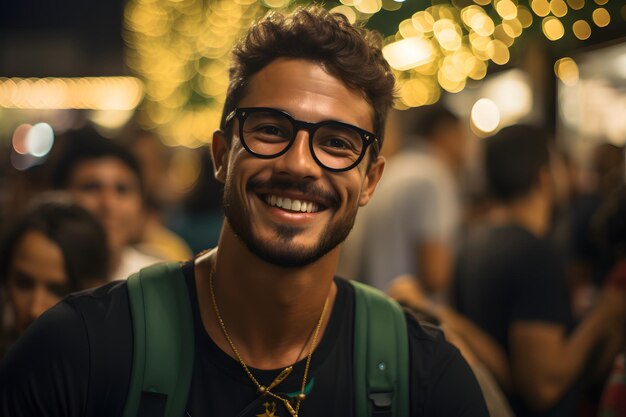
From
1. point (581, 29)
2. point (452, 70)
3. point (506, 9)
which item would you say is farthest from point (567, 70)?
point (506, 9)

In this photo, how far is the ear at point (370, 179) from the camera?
9.14 feet

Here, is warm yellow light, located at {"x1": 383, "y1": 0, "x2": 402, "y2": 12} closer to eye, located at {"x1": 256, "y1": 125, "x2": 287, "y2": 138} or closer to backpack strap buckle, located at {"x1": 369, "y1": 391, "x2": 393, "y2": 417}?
eye, located at {"x1": 256, "y1": 125, "x2": 287, "y2": 138}

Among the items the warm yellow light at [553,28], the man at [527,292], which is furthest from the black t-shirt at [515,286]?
the warm yellow light at [553,28]

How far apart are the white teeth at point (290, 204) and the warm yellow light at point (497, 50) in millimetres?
3588

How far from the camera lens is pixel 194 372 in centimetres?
246

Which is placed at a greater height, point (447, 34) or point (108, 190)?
point (447, 34)

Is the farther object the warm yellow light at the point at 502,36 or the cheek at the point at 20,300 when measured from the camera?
Result: the warm yellow light at the point at 502,36

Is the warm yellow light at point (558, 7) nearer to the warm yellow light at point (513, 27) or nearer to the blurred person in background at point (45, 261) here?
the warm yellow light at point (513, 27)

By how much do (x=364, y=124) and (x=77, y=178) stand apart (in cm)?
291

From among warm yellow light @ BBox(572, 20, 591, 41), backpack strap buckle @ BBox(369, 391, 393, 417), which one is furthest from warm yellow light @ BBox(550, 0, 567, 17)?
backpack strap buckle @ BBox(369, 391, 393, 417)

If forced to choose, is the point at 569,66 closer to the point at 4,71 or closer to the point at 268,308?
the point at 268,308

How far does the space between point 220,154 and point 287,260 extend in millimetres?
511

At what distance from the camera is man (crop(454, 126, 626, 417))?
159 inches

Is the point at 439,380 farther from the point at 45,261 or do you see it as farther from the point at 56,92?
the point at 56,92
